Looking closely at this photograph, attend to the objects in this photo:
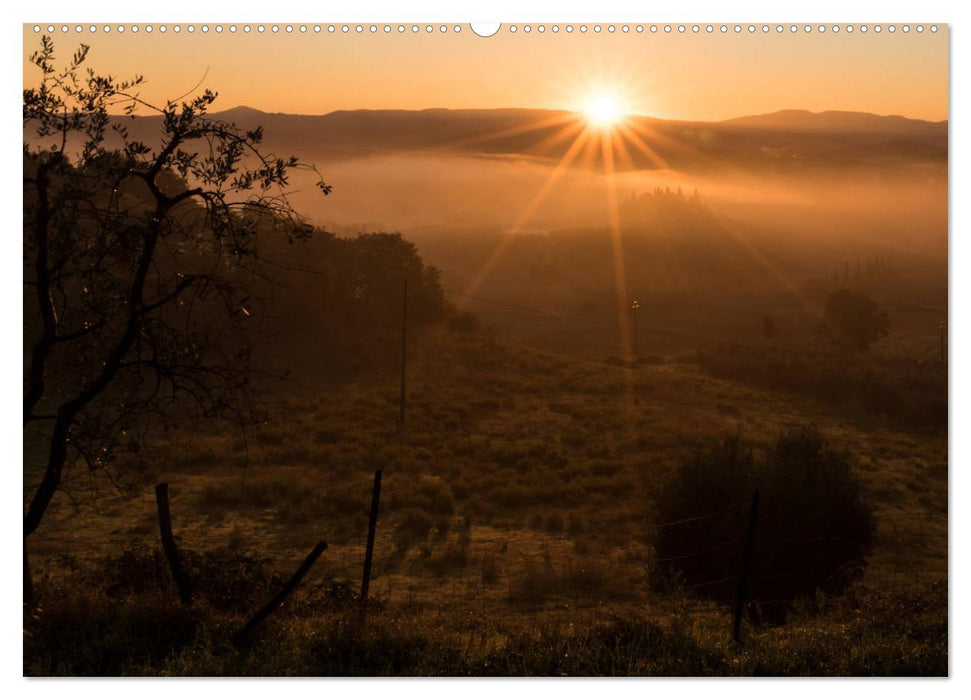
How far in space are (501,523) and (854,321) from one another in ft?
98.6

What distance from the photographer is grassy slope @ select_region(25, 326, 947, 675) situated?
8250mm

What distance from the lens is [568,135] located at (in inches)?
434

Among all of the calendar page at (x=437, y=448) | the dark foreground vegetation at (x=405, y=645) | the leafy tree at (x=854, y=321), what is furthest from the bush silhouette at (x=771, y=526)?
the leafy tree at (x=854, y=321)

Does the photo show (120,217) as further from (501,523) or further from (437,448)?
(437,448)

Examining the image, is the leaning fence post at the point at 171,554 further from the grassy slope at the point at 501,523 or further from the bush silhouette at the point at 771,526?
the bush silhouette at the point at 771,526

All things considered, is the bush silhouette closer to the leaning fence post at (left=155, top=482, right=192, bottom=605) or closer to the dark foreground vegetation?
the dark foreground vegetation

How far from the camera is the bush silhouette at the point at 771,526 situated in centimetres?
1530

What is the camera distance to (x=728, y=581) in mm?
15148

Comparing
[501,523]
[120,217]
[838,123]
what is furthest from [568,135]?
[501,523]

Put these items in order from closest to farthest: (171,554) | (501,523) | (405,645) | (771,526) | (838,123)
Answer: (405,645) → (171,554) → (838,123) → (771,526) → (501,523)

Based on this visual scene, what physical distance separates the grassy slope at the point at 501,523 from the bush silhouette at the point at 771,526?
0.91 metres

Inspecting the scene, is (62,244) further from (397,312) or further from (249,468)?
(397,312)

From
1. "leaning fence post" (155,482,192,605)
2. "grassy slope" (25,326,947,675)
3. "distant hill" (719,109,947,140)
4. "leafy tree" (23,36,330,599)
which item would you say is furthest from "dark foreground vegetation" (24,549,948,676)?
"distant hill" (719,109,947,140)

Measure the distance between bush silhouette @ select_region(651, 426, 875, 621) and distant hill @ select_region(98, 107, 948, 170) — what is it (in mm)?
6376
